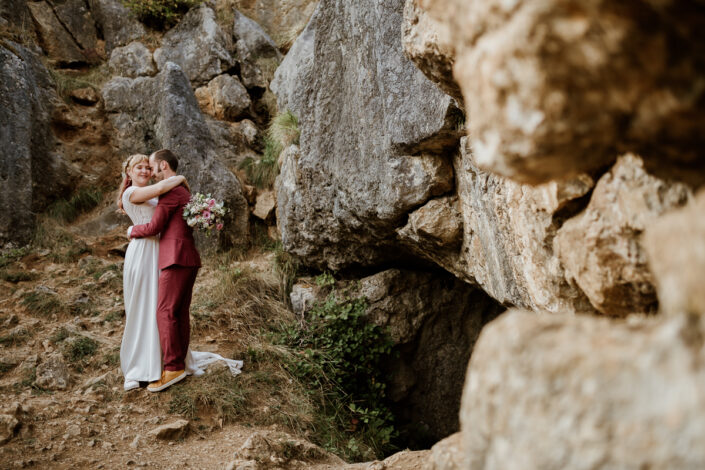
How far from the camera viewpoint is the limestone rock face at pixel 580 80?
3.40ft

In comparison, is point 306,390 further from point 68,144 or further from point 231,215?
point 68,144

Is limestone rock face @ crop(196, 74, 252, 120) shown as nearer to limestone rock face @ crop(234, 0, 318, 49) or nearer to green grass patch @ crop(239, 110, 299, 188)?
green grass patch @ crop(239, 110, 299, 188)

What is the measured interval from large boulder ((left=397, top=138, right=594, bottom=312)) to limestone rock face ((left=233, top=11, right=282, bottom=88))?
6.38 meters

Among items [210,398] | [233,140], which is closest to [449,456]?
[210,398]

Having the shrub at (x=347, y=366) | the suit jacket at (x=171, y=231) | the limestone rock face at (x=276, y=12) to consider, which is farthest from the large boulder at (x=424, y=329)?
the limestone rock face at (x=276, y=12)

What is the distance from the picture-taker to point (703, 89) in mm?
1046

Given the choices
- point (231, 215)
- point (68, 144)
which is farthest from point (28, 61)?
point (231, 215)

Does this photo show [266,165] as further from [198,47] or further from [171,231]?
[171,231]

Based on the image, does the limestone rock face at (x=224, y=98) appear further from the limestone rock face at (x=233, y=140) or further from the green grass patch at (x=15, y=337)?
the green grass patch at (x=15, y=337)

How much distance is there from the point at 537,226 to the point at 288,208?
13.5 feet

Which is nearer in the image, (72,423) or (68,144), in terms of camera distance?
(72,423)

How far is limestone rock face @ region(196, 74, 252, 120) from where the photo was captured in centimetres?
950

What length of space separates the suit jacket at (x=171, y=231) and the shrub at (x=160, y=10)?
276 inches

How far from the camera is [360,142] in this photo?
4867 mm
